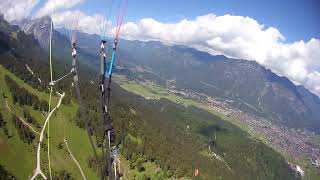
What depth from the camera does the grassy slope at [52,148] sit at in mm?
143500

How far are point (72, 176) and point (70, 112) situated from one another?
5457cm

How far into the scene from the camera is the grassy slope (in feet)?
471

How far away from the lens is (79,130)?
18788 centimetres

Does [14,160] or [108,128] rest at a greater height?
[108,128]

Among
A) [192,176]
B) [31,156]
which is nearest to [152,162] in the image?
[192,176]

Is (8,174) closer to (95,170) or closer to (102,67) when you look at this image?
(95,170)

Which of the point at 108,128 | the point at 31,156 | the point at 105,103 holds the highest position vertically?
the point at 105,103

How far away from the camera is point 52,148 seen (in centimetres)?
16175

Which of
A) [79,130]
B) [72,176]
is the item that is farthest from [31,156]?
[79,130]

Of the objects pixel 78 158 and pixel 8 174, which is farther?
pixel 78 158

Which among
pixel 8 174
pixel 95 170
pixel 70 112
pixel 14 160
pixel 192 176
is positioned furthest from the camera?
pixel 70 112

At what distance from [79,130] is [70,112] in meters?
16.1

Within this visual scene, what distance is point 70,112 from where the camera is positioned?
19988 cm

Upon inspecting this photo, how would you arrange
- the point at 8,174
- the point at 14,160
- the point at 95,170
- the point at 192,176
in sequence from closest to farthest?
the point at 8,174, the point at 14,160, the point at 95,170, the point at 192,176
